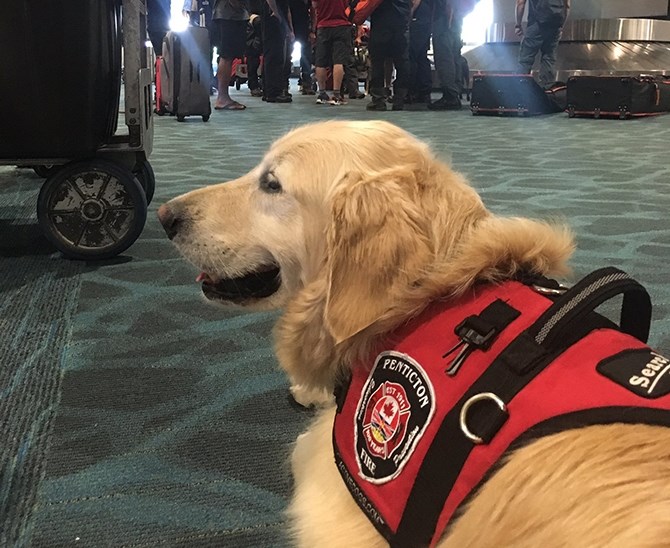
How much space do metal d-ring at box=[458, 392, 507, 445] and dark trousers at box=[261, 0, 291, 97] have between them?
8.07 m

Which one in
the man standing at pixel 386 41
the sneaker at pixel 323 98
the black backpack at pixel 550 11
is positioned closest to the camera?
the man standing at pixel 386 41

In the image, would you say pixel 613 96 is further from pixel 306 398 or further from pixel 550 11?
pixel 306 398

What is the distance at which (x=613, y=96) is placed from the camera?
8273 mm

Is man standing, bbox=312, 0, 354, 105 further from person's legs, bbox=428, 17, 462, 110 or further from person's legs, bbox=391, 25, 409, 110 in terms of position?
person's legs, bbox=428, 17, 462, 110

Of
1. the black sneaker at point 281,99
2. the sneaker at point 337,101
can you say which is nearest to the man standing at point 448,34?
the sneaker at point 337,101

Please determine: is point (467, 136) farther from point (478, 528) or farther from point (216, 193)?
point (478, 528)

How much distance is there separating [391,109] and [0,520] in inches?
319

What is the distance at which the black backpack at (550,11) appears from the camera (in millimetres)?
8109

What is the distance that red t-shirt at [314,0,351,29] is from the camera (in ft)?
29.7

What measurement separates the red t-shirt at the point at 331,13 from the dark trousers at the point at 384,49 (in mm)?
1067

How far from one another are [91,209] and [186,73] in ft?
14.6

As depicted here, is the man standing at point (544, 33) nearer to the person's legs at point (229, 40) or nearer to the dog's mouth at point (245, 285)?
the person's legs at point (229, 40)

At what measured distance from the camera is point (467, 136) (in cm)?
642

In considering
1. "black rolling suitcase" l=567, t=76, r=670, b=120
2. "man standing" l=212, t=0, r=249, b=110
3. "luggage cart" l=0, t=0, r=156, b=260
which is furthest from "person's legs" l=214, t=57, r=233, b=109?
"luggage cart" l=0, t=0, r=156, b=260
